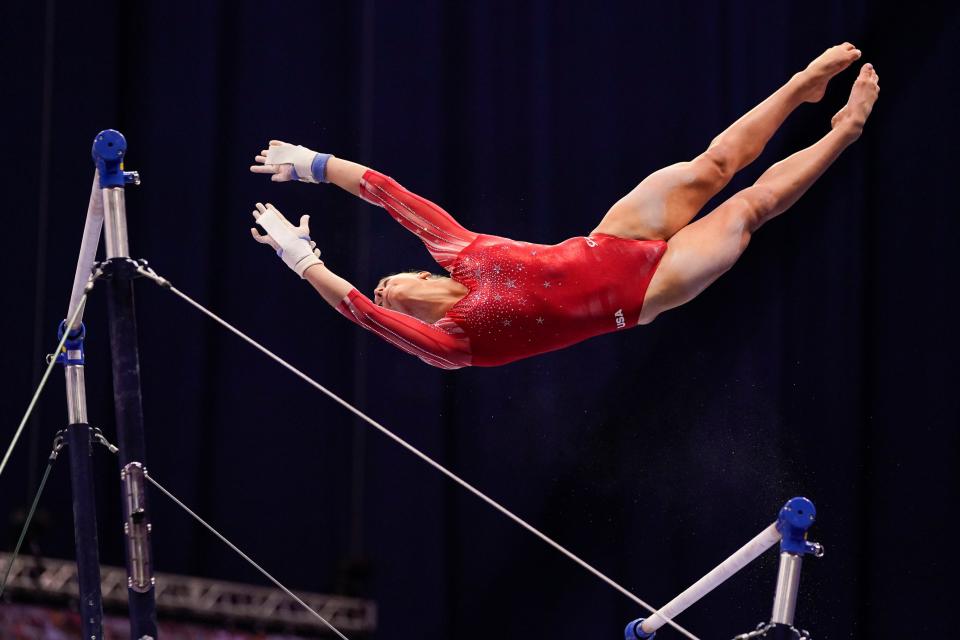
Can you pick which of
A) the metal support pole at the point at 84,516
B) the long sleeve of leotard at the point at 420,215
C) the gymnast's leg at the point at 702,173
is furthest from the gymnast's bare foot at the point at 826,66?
the metal support pole at the point at 84,516

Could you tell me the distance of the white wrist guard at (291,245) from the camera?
9.20 feet

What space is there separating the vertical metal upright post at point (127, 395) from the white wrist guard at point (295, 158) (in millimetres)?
641

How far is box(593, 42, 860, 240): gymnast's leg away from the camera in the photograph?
2.94 meters

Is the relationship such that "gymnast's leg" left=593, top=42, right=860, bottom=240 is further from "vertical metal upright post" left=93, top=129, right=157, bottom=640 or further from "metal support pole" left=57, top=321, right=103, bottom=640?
"metal support pole" left=57, top=321, right=103, bottom=640

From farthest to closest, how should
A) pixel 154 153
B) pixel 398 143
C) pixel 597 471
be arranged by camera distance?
1. pixel 154 153
2. pixel 398 143
3. pixel 597 471

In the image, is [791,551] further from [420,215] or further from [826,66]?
[826,66]

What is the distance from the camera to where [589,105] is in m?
3.96

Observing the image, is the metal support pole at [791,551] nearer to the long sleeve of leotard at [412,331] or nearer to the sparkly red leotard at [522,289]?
the sparkly red leotard at [522,289]

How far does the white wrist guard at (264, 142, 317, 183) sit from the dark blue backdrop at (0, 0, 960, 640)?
1.11m

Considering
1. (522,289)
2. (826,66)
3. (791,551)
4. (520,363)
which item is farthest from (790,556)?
(520,363)

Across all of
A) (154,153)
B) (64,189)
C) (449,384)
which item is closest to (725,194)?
(449,384)

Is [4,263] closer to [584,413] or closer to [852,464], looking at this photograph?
[584,413]

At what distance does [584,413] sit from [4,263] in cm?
244

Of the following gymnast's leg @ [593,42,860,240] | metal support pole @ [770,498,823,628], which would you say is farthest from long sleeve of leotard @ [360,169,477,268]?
metal support pole @ [770,498,823,628]
